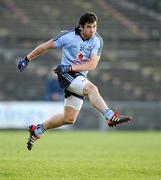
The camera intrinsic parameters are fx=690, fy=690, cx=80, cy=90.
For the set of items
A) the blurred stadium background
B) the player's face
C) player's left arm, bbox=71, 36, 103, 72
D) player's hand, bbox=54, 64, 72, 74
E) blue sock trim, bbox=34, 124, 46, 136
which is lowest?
blue sock trim, bbox=34, 124, 46, 136

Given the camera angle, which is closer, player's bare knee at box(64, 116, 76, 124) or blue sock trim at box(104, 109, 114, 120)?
Result: blue sock trim at box(104, 109, 114, 120)

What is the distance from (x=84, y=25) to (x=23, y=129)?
13412 mm

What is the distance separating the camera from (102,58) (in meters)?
29.2

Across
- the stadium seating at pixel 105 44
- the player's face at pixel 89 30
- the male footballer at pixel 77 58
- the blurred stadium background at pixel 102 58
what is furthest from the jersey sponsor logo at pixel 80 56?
the stadium seating at pixel 105 44

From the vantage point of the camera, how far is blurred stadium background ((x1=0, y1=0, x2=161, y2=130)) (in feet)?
77.0

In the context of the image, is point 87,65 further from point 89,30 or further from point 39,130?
point 39,130

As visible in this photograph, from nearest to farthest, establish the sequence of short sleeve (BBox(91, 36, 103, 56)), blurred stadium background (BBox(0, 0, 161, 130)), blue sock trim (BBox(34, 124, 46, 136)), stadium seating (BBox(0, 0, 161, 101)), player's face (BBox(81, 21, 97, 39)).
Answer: player's face (BBox(81, 21, 97, 39)) < short sleeve (BBox(91, 36, 103, 56)) < blue sock trim (BBox(34, 124, 46, 136)) < blurred stadium background (BBox(0, 0, 161, 130)) < stadium seating (BBox(0, 0, 161, 101))

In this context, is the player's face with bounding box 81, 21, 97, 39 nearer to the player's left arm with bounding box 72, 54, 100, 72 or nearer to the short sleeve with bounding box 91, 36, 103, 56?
the short sleeve with bounding box 91, 36, 103, 56

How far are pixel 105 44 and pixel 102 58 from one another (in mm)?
1129

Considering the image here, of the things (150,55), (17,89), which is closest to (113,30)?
(150,55)

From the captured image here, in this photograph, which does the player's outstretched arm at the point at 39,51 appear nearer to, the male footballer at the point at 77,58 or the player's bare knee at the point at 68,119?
the male footballer at the point at 77,58

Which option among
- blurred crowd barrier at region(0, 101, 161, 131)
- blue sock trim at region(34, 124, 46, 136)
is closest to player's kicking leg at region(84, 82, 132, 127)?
blue sock trim at region(34, 124, 46, 136)

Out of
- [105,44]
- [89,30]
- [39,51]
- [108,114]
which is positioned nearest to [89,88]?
[108,114]

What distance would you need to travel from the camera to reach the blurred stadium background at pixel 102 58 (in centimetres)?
2347
